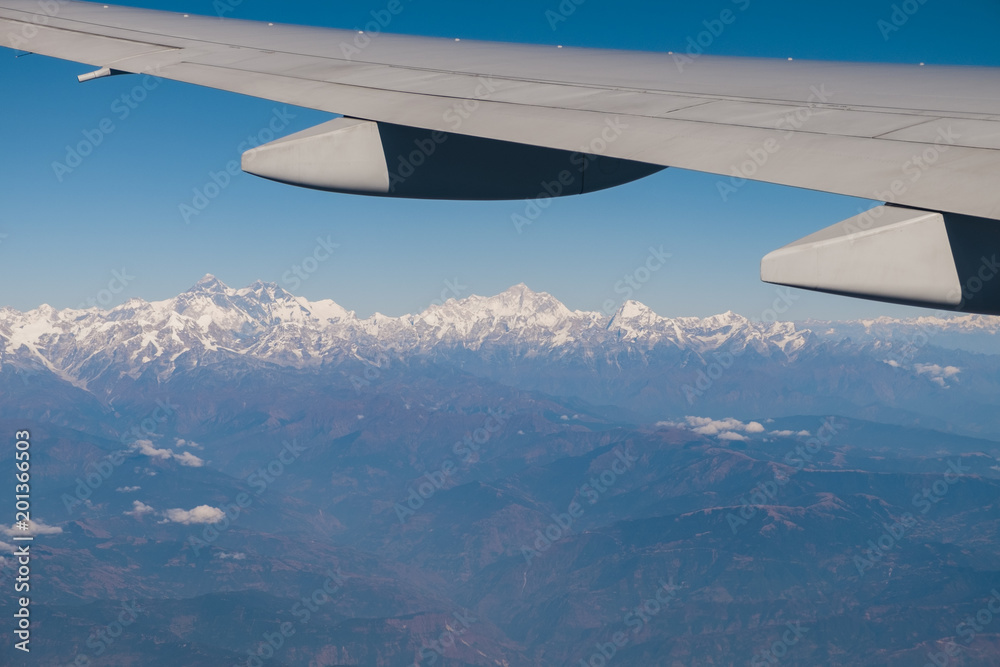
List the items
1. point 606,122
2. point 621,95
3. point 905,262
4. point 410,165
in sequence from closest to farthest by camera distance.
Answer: point 905,262 → point 606,122 → point 410,165 → point 621,95

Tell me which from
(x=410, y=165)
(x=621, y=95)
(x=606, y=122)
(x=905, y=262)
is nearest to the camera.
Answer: (x=905, y=262)

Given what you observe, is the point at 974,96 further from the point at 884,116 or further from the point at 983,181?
the point at 983,181

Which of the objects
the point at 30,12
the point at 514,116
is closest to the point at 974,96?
the point at 514,116

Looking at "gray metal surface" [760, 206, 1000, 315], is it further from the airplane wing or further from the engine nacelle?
the engine nacelle

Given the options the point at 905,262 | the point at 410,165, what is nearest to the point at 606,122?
the point at 410,165

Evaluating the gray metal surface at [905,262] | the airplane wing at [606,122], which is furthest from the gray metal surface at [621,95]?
the gray metal surface at [905,262]

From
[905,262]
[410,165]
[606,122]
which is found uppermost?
[606,122]

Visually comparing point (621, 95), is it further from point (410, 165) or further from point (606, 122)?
point (410, 165)
